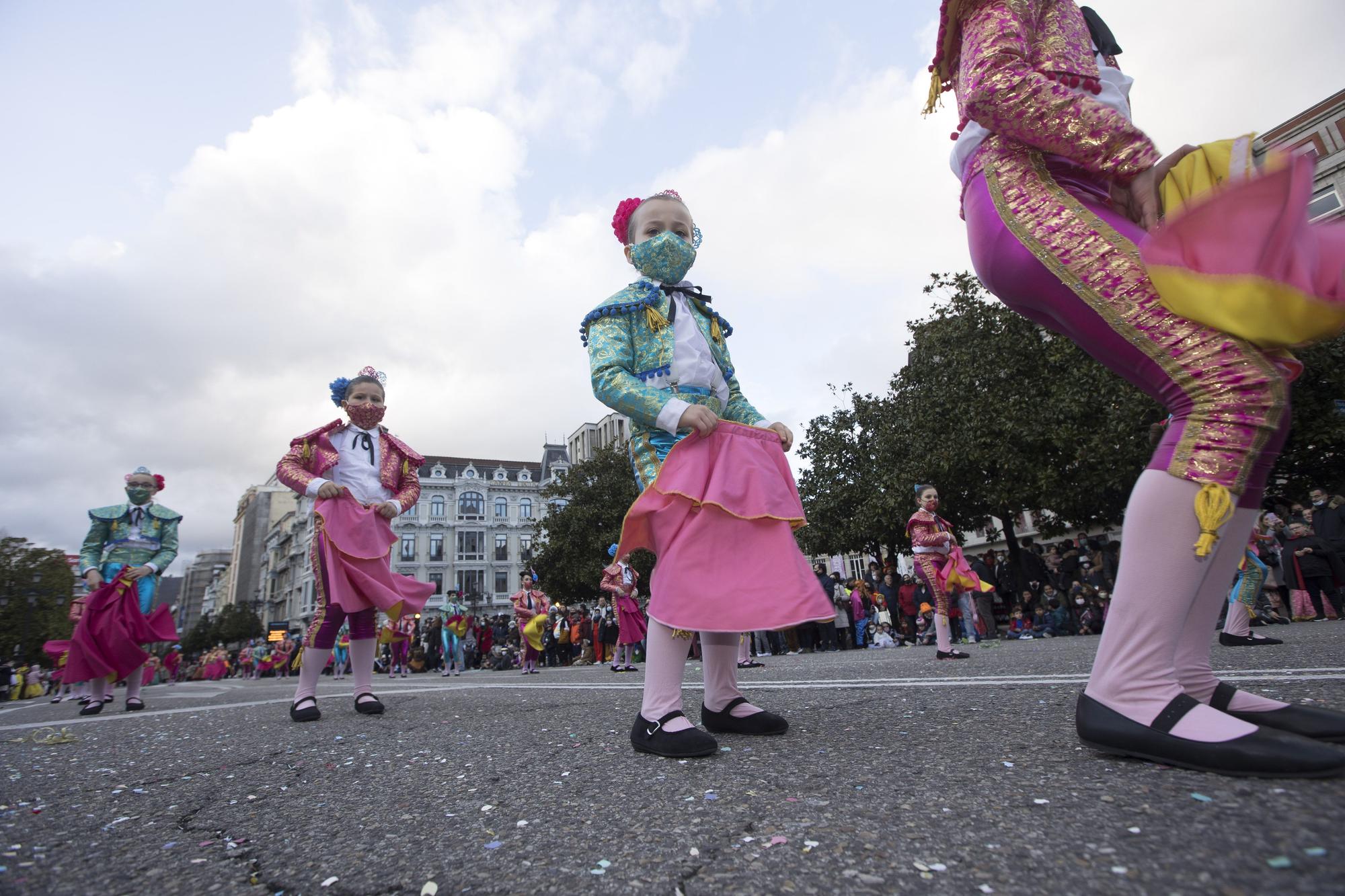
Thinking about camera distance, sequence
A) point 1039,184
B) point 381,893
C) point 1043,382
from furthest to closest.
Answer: point 1043,382
point 1039,184
point 381,893

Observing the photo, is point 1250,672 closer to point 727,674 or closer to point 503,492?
point 727,674

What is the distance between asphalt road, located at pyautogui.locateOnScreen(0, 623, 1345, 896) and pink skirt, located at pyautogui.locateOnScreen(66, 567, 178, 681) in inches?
162

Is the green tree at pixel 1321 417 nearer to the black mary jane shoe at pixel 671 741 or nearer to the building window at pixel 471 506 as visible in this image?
the black mary jane shoe at pixel 671 741

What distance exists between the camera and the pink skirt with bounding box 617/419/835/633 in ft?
7.39

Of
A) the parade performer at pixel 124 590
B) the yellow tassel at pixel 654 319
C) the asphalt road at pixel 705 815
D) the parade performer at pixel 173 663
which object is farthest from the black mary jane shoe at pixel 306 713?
the parade performer at pixel 173 663

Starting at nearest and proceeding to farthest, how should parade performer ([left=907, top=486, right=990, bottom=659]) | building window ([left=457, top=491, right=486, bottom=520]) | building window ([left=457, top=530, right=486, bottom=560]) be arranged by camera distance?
parade performer ([left=907, top=486, right=990, bottom=659]) → building window ([left=457, top=530, right=486, bottom=560]) → building window ([left=457, top=491, right=486, bottom=520])

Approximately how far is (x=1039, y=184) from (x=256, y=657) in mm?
41991

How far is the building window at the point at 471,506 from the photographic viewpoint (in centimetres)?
6469

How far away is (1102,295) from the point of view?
1704mm

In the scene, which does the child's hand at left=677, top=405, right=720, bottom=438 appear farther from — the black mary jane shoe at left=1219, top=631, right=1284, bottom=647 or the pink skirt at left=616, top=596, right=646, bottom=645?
the pink skirt at left=616, top=596, right=646, bottom=645

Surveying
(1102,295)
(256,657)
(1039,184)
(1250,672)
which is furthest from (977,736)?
(256,657)

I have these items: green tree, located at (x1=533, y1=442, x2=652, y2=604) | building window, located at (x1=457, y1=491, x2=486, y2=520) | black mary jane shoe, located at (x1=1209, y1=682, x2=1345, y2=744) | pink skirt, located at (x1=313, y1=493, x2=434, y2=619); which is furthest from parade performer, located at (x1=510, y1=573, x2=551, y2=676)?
building window, located at (x1=457, y1=491, x2=486, y2=520)

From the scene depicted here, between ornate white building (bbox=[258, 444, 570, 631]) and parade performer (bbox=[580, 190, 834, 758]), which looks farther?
ornate white building (bbox=[258, 444, 570, 631])

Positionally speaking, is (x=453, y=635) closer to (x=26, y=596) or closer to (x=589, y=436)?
(x=26, y=596)
